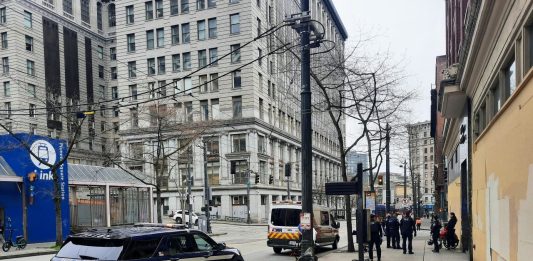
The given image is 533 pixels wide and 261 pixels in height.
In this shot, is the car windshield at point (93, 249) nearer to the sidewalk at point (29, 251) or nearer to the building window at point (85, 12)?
the sidewalk at point (29, 251)

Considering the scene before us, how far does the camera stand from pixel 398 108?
2331 centimetres

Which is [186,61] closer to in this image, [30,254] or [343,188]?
[30,254]

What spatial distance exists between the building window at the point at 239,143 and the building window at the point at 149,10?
20.1 meters

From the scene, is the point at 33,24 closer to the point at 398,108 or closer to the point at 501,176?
the point at 398,108

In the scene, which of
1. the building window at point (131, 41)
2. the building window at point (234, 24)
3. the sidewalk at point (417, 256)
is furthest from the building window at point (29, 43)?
the sidewalk at point (417, 256)

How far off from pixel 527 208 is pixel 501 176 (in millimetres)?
2388

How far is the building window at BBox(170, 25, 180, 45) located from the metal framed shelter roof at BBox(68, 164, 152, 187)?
3015 centimetres

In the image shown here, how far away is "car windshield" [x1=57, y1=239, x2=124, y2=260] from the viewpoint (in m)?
8.02

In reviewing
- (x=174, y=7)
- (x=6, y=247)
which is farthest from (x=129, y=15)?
(x=6, y=247)

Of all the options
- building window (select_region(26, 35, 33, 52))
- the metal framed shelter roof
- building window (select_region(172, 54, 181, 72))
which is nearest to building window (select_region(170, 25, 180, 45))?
building window (select_region(172, 54, 181, 72))

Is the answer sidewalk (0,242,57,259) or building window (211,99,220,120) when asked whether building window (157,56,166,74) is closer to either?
building window (211,99,220,120)

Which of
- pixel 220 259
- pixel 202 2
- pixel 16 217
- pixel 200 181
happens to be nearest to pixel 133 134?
pixel 200 181

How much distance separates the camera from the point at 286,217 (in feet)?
66.1

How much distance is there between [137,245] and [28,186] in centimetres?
2069
